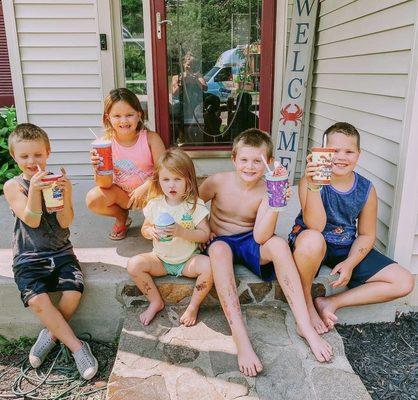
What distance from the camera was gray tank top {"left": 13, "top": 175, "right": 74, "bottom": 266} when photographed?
2223 mm

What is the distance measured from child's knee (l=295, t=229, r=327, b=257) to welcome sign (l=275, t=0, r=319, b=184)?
1.95m

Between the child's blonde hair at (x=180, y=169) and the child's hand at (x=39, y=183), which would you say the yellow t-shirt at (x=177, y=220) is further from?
the child's hand at (x=39, y=183)

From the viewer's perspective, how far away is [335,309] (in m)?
2.33

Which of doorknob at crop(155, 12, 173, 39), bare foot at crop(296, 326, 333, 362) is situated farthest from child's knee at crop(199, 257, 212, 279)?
doorknob at crop(155, 12, 173, 39)

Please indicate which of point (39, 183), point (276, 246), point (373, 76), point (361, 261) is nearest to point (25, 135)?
point (39, 183)

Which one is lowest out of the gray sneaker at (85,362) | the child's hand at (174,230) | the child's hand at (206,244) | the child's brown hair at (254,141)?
the gray sneaker at (85,362)

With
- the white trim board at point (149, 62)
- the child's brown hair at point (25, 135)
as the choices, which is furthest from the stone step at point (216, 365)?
the white trim board at point (149, 62)

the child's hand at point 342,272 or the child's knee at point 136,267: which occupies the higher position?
the child's knee at point 136,267

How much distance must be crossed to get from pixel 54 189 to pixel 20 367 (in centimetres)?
97

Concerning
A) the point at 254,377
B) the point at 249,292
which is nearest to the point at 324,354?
the point at 254,377

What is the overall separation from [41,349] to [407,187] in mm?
2105

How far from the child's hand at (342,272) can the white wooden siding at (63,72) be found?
2.81 m

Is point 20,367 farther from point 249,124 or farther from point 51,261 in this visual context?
point 249,124

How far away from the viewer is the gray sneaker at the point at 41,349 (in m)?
2.18
